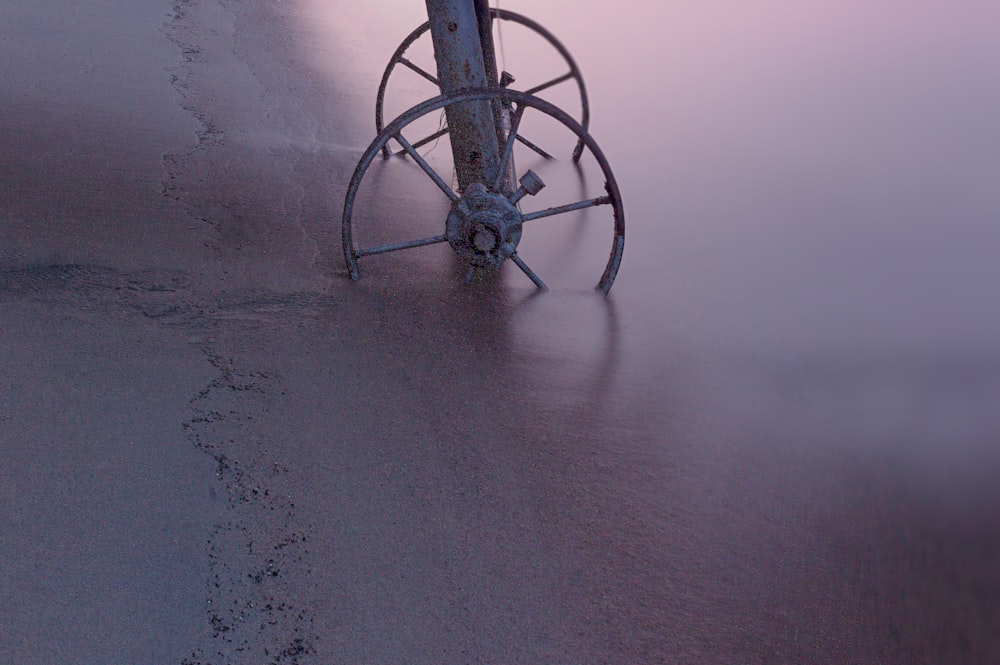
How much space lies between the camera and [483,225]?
2.50 m

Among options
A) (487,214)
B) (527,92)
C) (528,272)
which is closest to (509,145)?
(487,214)

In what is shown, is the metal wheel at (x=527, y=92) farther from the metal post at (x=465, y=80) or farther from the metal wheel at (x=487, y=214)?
the metal wheel at (x=487, y=214)

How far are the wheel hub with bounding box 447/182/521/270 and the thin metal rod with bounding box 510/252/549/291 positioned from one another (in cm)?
3

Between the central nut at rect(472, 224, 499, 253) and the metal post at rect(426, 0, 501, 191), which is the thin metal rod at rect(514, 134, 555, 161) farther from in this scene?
the central nut at rect(472, 224, 499, 253)

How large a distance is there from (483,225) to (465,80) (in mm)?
463

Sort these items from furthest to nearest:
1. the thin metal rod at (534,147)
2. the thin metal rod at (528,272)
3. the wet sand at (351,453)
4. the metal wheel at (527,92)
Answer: the thin metal rod at (534,147) < the metal wheel at (527,92) < the thin metal rod at (528,272) < the wet sand at (351,453)

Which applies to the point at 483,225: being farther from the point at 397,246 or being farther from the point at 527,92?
the point at 527,92

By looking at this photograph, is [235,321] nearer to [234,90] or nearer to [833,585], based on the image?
[833,585]

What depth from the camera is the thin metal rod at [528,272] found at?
2.59 m

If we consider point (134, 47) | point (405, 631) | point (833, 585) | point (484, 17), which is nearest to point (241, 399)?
point (405, 631)

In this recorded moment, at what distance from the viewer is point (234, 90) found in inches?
150

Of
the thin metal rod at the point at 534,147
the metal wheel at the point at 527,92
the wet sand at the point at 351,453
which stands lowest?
the wet sand at the point at 351,453

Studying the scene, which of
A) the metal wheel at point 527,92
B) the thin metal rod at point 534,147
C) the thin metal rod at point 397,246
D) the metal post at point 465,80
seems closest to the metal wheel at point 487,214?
the thin metal rod at point 397,246

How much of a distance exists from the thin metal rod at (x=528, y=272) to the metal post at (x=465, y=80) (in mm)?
289
